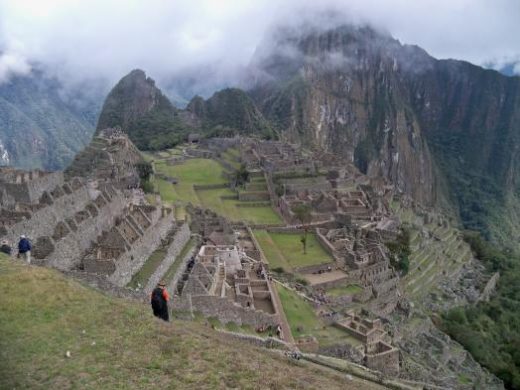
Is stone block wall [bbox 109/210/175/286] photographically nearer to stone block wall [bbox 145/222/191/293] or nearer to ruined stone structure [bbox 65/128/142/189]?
stone block wall [bbox 145/222/191/293]

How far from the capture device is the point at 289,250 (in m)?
40.7

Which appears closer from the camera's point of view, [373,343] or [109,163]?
[373,343]

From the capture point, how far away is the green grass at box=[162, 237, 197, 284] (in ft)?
78.6

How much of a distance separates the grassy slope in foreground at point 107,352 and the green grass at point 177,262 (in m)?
8.87

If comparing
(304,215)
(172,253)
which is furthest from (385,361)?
(304,215)

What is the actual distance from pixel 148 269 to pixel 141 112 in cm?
8338

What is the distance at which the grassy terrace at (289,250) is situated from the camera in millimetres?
37594

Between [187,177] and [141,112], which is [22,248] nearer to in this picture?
[187,177]

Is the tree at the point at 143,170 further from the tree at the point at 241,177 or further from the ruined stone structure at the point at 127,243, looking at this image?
the ruined stone structure at the point at 127,243

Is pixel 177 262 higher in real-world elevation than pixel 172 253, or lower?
lower

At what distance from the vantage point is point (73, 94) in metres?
61.4

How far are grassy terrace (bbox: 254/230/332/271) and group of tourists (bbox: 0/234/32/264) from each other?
1946 centimetres

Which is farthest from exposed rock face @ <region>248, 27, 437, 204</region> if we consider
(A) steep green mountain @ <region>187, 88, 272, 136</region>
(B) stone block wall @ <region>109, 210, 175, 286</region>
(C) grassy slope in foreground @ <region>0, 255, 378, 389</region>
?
(C) grassy slope in foreground @ <region>0, 255, 378, 389</region>

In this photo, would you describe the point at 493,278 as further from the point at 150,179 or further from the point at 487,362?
the point at 150,179
